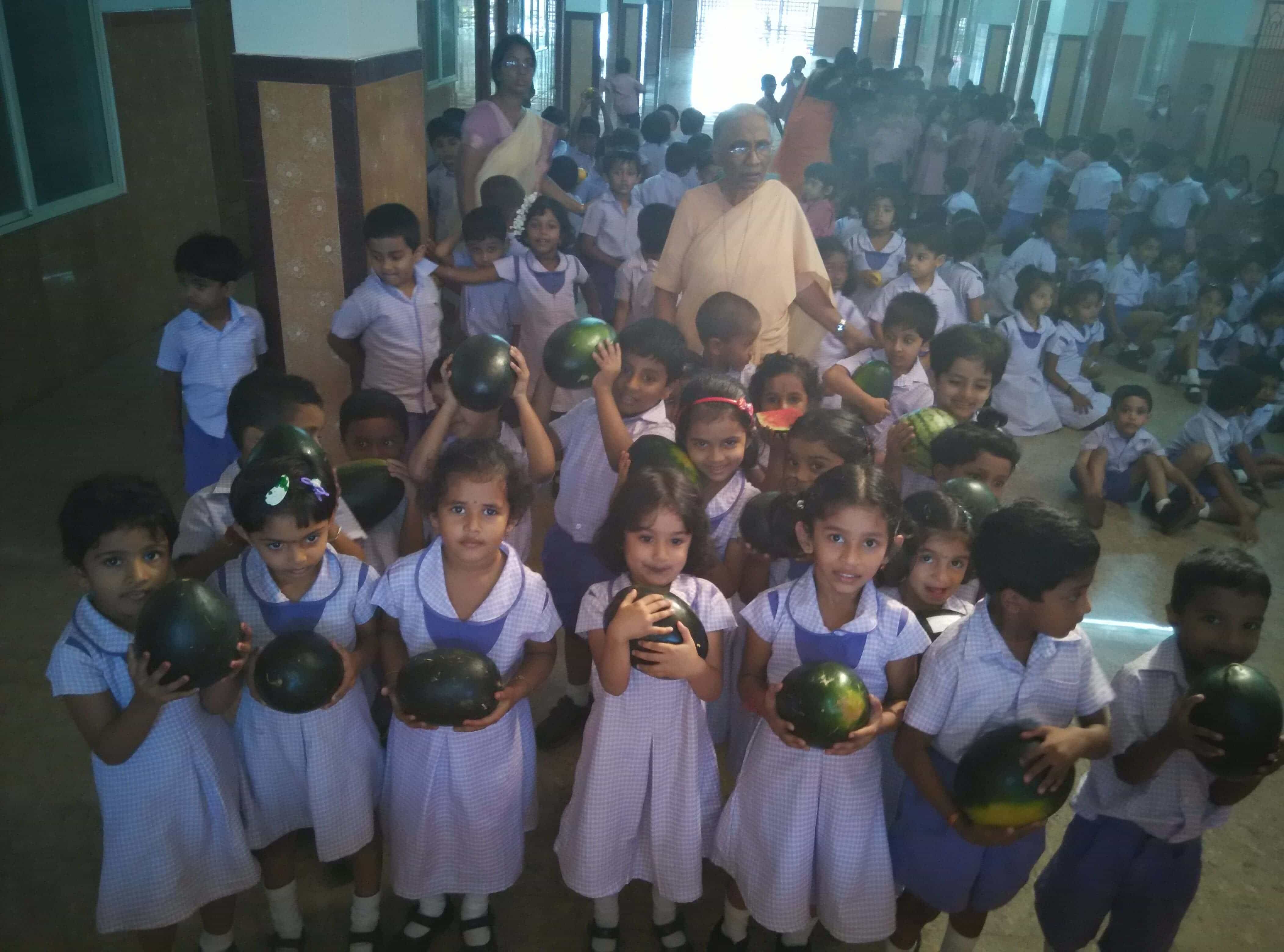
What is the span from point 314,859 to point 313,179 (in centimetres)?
259

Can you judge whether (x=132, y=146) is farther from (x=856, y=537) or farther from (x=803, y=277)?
(x=856, y=537)

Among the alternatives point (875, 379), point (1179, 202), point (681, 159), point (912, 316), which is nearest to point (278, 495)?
point (875, 379)

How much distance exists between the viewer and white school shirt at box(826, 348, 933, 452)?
3.82m

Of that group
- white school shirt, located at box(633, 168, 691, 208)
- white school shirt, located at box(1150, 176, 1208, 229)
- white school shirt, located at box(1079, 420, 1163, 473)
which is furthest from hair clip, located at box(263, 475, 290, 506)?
white school shirt, located at box(1150, 176, 1208, 229)

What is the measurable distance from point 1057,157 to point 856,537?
Answer: 12397mm

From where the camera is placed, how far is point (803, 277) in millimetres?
4066

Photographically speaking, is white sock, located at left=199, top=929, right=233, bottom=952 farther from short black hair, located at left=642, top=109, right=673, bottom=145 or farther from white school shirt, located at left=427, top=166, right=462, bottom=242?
short black hair, located at left=642, top=109, right=673, bottom=145

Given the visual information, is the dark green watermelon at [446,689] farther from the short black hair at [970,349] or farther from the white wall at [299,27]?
the white wall at [299,27]

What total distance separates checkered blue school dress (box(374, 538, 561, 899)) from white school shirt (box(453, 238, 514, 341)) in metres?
2.49

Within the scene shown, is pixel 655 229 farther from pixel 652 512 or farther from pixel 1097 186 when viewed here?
pixel 1097 186

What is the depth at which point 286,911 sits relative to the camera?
238cm

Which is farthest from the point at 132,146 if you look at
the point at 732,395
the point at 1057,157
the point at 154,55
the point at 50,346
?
the point at 1057,157

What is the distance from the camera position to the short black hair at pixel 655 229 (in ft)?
18.1

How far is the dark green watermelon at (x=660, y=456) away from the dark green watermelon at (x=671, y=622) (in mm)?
432
